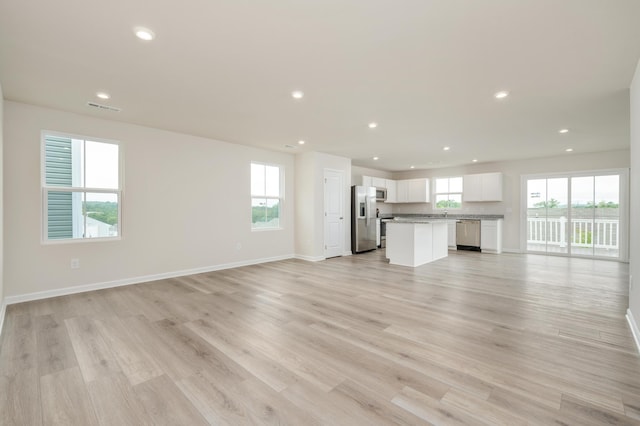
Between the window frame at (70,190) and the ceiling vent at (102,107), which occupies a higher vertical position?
the ceiling vent at (102,107)

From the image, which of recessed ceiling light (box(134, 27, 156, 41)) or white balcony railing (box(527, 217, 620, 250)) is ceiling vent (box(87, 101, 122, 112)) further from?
white balcony railing (box(527, 217, 620, 250))

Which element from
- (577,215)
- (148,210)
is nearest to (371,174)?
(577,215)

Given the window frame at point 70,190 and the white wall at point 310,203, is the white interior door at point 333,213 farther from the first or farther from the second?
the window frame at point 70,190

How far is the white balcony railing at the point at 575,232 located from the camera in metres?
6.70

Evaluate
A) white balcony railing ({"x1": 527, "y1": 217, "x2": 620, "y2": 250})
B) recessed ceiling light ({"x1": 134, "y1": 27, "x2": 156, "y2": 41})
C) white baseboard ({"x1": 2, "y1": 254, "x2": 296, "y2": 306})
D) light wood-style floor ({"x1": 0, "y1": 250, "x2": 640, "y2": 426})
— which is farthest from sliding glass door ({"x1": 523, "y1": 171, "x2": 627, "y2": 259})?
recessed ceiling light ({"x1": 134, "y1": 27, "x2": 156, "y2": 41})

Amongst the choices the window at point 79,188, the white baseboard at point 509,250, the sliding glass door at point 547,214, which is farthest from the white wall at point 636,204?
the window at point 79,188

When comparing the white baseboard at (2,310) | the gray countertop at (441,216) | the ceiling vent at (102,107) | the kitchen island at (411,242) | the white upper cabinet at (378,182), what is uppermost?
the ceiling vent at (102,107)

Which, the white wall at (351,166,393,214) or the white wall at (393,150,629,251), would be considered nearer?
the white wall at (393,150,629,251)

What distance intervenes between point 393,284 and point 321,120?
272 centimetres

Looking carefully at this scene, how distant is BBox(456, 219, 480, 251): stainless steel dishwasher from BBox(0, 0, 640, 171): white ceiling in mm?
3838

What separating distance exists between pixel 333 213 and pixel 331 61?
4715 millimetres

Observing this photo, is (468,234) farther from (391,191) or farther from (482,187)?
(391,191)

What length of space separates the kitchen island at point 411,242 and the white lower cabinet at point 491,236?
2.17 m

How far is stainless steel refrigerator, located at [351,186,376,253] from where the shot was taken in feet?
25.1
